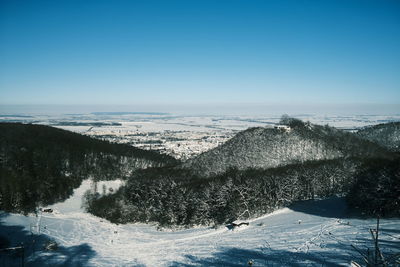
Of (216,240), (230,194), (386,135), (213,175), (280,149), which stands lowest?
(216,240)

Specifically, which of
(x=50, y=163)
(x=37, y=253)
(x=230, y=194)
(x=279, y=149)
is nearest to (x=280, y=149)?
(x=279, y=149)

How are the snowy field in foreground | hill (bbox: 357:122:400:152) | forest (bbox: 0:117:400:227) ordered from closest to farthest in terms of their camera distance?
1. the snowy field in foreground
2. forest (bbox: 0:117:400:227)
3. hill (bbox: 357:122:400:152)

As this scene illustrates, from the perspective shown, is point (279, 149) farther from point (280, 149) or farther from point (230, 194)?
point (230, 194)

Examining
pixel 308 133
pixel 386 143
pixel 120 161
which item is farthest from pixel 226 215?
pixel 386 143

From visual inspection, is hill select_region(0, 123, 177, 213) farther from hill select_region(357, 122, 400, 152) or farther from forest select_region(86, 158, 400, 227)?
hill select_region(357, 122, 400, 152)

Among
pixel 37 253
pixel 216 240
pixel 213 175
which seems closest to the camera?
pixel 37 253

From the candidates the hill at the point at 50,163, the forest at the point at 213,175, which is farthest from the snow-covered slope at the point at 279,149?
the hill at the point at 50,163

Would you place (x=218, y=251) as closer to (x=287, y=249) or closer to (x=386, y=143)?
(x=287, y=249)

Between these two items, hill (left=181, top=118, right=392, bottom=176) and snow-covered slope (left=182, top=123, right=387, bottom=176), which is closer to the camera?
hill (left=181, top=118, right=392, bottom=176)

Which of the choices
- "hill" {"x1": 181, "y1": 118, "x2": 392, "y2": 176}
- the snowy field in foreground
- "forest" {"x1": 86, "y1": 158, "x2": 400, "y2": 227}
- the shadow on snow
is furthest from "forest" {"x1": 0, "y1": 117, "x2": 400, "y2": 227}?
the shadow on snow
